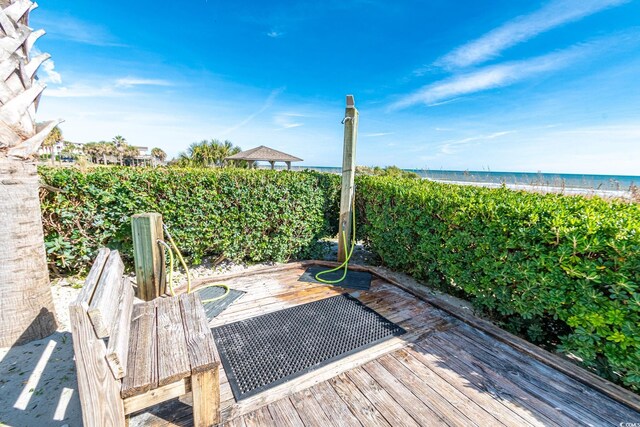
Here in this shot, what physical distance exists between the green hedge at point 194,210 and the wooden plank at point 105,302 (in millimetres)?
1905

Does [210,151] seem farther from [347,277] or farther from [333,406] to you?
[333,406]

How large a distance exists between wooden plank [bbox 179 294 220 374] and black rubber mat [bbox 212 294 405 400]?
1.61ft

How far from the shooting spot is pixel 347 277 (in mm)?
3369

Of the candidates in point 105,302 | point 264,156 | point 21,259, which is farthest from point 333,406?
point 264,156

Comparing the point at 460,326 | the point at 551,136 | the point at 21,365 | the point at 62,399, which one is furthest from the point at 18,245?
the point at 551,136

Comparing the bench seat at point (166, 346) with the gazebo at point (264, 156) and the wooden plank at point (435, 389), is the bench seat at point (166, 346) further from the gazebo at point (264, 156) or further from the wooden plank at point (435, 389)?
the gazebo at point (264, 156)

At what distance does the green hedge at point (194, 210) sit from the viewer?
285cm

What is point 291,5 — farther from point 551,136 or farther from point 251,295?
point 551,136

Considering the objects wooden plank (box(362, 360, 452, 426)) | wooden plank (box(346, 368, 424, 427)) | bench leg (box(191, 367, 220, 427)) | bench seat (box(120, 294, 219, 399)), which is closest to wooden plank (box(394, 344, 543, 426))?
wooden plank (box(362, 360, 452, 426))

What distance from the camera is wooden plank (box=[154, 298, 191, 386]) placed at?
42.8 inches

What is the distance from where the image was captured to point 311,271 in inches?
140

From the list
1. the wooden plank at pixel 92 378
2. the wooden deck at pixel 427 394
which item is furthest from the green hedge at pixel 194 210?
the wooden plank at pixel 92 378

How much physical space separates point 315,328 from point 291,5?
803 cm

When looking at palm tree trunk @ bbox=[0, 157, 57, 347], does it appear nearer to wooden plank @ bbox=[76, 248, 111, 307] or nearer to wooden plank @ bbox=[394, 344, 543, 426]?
wooden plank @ bbox=[76, 248, 111, 307]
